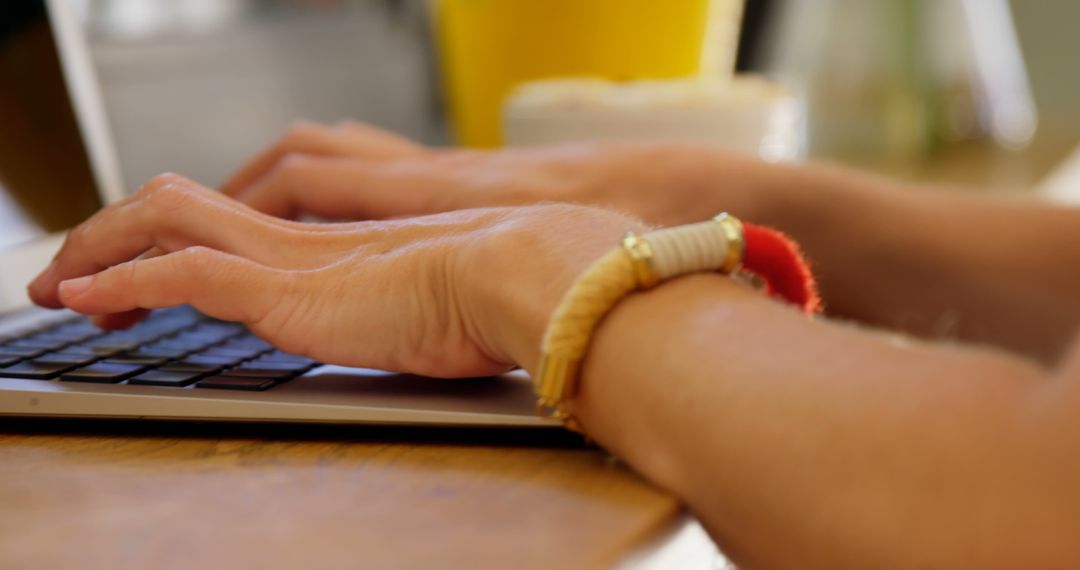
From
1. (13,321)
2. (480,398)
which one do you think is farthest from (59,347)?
(480,398)

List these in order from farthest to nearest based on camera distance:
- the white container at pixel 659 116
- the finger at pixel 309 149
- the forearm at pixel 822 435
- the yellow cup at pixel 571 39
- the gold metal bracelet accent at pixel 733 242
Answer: the yellow cup at pixel 571 39, the white container at pixel 659 116, the finger at pixel 309 149, the gold metal bracelet accent at pixel 733 242, the forearm at pixel 822 435

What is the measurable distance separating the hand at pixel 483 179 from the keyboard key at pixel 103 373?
0.77 feet

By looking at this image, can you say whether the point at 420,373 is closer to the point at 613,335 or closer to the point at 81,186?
the point at 613,335

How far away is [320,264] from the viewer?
17.9 inches

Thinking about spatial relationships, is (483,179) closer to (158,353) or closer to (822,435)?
(158,353)

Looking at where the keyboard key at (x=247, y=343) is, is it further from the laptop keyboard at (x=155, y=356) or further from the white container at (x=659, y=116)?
the white container at (x=659, y=116)

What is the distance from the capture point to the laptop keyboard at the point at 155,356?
416 mm

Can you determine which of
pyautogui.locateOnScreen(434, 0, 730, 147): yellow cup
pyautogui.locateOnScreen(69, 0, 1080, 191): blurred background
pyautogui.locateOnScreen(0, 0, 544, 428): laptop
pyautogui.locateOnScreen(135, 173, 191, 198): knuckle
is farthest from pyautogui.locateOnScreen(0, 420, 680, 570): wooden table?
pyautogui.locateOnScreen(434, 0, 730, 147): yellow cup

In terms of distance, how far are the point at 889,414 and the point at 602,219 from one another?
0.16 meters

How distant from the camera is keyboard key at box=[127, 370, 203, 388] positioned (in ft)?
1.34

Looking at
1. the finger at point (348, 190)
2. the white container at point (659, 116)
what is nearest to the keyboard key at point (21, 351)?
the finger at point (348, 190)

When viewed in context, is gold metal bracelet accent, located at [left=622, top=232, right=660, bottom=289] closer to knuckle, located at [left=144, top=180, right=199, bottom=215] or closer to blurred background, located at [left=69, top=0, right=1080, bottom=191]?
knuckle, located at [left=144, top=180, right=199, bottom=215]

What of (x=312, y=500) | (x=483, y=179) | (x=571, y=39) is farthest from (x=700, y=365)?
(x=571, y=39)

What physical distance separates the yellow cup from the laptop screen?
0.45 m
